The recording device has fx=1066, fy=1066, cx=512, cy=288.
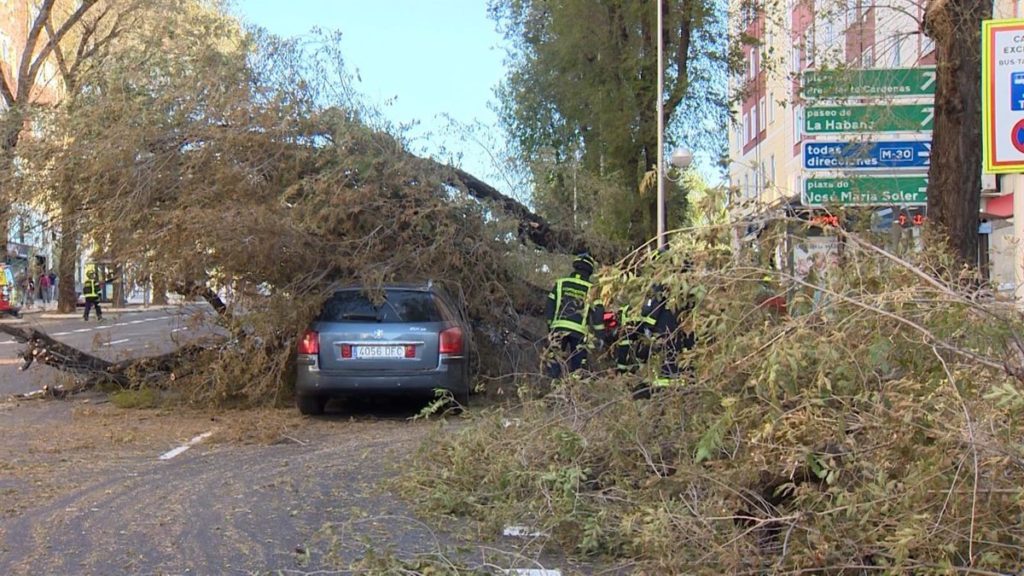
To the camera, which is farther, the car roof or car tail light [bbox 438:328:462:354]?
the car roof

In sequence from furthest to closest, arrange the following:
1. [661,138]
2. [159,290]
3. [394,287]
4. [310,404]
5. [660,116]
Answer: [661,138] → [660,116] → [159,290] → [394,287] → [310,404]

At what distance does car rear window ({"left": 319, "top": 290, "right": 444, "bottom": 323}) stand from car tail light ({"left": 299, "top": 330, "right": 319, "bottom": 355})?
0.76ft

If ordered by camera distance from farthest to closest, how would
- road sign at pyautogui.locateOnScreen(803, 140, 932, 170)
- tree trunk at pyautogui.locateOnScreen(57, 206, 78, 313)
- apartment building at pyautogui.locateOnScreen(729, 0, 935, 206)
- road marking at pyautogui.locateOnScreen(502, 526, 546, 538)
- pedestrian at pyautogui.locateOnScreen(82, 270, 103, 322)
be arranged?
pedestrian at pyautogui.locateOnScreen(82, 270, 103, 322) < tree trunk at pyautogui.locateOnScreen(57, 206, 78, 313) < road sign at pyautogui.locateOnScreen(803, 140, 932, 170) < apartment building at pyautogui.locateOnScreen(729, 0, 935, 206) < road marking at pyautogui.locateOnScreen(502, 526, 546, 538)

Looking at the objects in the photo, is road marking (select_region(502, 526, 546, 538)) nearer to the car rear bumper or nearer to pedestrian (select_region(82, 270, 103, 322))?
the car rear bumper

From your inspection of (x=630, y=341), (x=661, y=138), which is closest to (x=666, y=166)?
(x=661, y=138)

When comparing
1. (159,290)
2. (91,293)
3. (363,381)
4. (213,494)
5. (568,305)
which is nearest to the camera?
(213,494)

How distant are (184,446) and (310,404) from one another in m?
1.87

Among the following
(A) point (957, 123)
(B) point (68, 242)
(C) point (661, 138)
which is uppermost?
(C) point (661, 138)

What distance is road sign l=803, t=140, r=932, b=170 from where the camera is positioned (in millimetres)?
10117

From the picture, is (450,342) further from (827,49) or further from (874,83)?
(827,49)

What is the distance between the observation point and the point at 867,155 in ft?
33.3

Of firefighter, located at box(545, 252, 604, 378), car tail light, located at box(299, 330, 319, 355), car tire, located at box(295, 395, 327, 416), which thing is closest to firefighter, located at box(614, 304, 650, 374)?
firefighter, located at box(545, 252, 604, 378)

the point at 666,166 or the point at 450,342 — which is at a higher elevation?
the point at 666,166

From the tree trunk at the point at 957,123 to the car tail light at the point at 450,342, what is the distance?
15.2 ft
